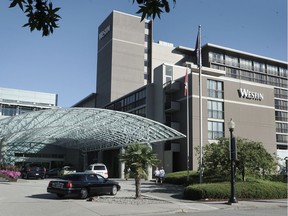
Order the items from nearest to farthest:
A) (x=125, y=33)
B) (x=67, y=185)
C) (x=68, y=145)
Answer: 1. (x=67, y=185)
2. (x=68, y=145)
3. (x=125, y=33)

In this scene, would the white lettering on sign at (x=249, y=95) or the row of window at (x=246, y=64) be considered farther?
the row of window at (x=246, y=64)

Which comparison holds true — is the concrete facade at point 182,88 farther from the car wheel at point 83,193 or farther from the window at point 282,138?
the car wheel at point 83,193

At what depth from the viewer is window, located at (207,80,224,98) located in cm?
4772

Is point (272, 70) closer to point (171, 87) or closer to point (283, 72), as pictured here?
point (283, 72)

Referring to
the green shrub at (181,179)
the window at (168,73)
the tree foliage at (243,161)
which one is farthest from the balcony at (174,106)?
the tree foliage at (243,161)

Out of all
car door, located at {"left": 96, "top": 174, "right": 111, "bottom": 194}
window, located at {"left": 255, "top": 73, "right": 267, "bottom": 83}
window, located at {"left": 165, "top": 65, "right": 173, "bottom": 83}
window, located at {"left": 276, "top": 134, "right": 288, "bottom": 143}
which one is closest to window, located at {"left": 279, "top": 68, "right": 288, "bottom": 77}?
window, located at {"left": 255, "top": 73, "right": 267, "bottom": 83}

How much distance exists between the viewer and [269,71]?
257 ft

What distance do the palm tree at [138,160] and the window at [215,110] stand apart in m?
28.9

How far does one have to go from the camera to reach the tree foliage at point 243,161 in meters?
23.6

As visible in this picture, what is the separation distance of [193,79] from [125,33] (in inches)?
1208

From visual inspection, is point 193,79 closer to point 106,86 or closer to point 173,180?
point 173,180

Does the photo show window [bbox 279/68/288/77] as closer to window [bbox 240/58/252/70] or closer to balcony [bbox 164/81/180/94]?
window [bbox 240/58/252/70]

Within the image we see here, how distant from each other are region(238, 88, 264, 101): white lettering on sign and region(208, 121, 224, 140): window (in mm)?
5313

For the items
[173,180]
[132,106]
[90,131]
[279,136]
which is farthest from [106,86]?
[173,180]
